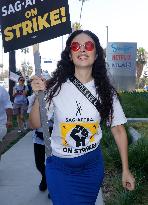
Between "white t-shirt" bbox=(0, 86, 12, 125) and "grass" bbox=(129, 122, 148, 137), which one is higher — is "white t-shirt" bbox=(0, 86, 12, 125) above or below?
above

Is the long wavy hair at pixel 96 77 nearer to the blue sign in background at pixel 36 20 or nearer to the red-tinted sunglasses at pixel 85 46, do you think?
the red-tinted sunglasses at pixel 85 46

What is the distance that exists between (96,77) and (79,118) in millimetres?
456

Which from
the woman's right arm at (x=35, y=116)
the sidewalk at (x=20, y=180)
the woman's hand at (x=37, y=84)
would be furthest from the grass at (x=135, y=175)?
the woman's hand at (x=37, y=84)

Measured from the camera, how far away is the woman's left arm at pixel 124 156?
11.8 feet

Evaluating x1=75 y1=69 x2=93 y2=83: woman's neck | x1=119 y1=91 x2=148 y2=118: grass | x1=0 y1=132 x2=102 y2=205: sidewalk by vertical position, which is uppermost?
x1=75 y1=69 x2=93 y2=83: woman's neck

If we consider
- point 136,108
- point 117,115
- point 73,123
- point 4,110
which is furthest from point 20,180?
point 136,108

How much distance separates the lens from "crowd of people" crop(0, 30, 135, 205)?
11.5ft

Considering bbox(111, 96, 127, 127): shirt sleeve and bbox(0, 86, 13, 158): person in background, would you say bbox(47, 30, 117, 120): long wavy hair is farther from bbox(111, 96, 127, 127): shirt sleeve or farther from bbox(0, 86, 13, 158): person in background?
bbox(0, 86, 13, 158): person in background

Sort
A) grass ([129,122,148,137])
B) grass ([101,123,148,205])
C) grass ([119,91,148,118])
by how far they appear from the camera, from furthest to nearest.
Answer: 1. grass ([119,91,148,118])
2. grass ([129,122,148,137])
3. grass ([101,123,148,205])

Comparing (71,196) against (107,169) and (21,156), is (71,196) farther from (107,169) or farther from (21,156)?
(21,156)

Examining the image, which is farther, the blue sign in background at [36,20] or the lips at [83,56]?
the blue sign in background at [36,20]

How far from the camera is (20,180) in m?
7.37

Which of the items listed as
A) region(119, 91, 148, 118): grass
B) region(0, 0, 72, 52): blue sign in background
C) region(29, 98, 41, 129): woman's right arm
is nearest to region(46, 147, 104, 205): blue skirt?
region(29, 98, 41, 129): woman's right arm

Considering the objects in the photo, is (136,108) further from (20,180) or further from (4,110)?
(4,110)
